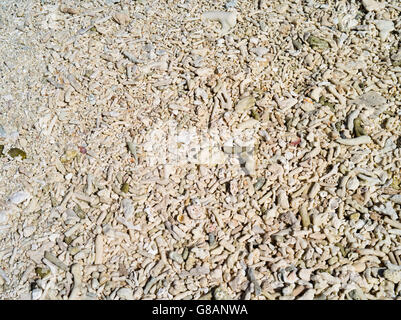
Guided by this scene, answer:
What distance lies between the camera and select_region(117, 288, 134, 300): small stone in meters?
2.33

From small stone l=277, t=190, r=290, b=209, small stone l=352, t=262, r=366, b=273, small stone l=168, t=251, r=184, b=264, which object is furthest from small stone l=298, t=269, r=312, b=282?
small stone l=168, t=251, r=184, b=264

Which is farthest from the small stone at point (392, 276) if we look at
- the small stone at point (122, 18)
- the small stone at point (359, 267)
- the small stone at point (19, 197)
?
the small stone at point (122, 18)

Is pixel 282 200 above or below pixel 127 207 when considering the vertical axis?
above

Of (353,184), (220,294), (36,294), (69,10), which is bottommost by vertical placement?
(36,294)

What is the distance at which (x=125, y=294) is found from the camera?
2334 mm

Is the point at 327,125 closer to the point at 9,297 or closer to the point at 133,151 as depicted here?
the point at 133,151

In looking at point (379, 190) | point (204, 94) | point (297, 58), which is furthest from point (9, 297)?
point (297, 58)

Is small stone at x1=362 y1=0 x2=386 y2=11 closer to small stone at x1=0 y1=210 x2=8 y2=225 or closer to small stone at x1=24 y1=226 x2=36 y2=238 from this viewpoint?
small stone at x1=24 y1=226 x2=36 y2=238

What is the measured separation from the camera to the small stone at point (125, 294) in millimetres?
2332

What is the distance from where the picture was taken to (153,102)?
2971 millimetres

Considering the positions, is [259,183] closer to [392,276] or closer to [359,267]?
[359,267]

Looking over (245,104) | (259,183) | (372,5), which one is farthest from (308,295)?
(372,5)

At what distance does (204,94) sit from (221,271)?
124 centimetres

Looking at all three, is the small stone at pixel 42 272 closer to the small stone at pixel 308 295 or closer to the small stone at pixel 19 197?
the small stone at pixel 19 197
